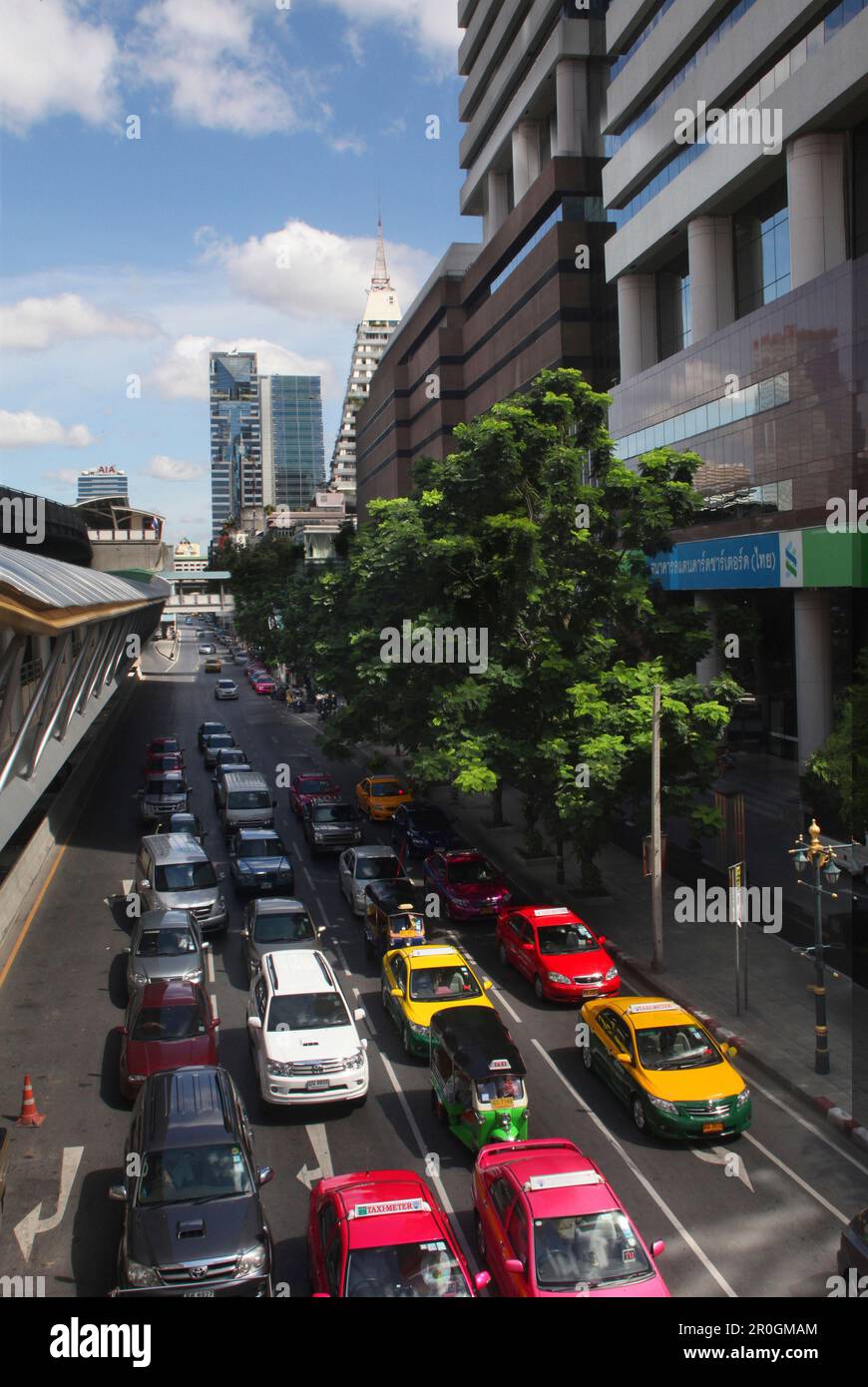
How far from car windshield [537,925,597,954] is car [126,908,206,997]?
6.35m

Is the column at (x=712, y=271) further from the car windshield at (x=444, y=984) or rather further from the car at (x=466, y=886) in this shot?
the car windshield at (x=444, y=984)

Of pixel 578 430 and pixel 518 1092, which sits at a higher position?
pixel 578 430

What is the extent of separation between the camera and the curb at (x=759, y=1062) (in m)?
14.6

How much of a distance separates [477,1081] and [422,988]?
14.3 feet

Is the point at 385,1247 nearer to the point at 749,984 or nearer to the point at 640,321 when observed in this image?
the point at 749,984

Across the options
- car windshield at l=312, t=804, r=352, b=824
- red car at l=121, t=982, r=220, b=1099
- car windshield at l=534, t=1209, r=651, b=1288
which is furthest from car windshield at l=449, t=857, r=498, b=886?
car windshield at l=534, t=1209, r=651, b=1288

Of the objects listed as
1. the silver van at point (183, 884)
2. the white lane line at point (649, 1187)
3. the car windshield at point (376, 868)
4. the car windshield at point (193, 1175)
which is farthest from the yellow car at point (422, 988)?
the car windshield at point (376, 868)

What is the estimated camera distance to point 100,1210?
12.8 m

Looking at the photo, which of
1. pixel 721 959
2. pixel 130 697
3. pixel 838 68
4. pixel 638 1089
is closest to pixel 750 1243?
pixel 638 1089

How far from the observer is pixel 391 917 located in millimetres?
22156

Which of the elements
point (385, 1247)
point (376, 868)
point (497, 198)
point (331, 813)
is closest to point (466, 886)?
point (376, 868)
